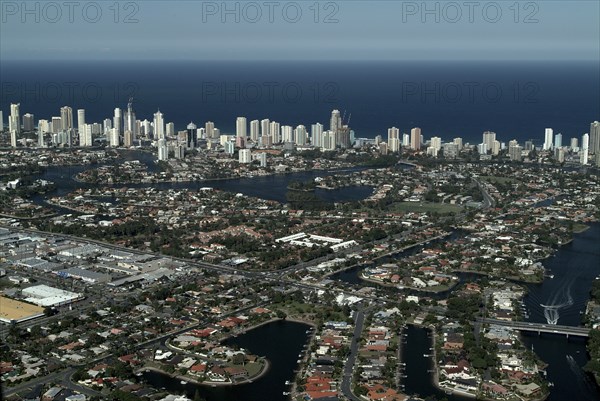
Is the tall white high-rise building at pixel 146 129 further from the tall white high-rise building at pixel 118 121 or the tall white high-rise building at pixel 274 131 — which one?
the tall white high-rise building at pixel 274 131

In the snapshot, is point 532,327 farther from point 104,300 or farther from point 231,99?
point 231,99

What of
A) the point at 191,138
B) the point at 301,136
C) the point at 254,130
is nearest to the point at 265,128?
the point at 254,130

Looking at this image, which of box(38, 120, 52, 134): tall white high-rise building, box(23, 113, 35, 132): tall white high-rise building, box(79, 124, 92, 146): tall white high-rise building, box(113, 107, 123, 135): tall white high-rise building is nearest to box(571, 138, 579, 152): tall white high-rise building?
box(113, 107, 123, 135): tall white high-rise building

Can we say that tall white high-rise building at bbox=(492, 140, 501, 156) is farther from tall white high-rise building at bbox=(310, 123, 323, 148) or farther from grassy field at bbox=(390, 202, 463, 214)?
grassy field at bbox=(390, 202, 463, 214)

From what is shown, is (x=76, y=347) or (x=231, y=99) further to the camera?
(x=231, y=99)

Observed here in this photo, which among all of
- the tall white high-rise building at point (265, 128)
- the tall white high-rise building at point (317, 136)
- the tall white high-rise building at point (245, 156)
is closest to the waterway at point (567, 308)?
the tall white high-rise building at point (245, 156)

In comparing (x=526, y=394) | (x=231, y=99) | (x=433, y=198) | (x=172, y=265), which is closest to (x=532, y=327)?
(x=526, y=394)

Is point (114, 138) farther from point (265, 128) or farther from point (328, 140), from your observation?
point (328, 140)
